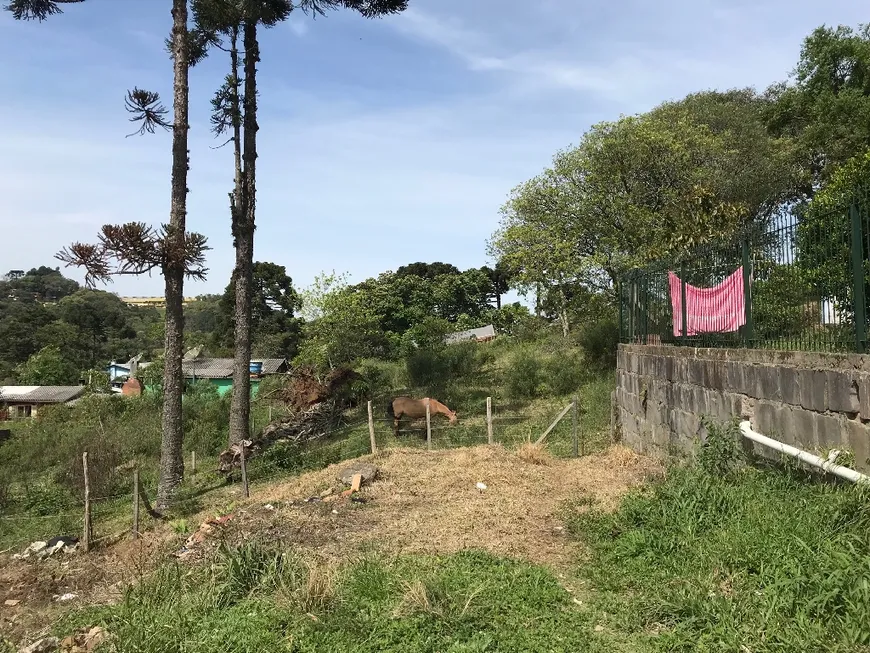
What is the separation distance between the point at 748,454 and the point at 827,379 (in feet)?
4.81

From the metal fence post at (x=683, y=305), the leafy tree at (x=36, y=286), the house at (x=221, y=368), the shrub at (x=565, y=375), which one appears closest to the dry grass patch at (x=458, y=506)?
the metal fence post at (x=683, y=305)

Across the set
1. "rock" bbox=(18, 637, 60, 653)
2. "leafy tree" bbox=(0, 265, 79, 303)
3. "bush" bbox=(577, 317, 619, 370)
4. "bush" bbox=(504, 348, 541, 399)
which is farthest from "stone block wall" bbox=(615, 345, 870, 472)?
"leafy tree" bbox=(0, 265, 79, 303)

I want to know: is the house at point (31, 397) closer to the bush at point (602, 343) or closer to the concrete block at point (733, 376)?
the bush at point (602, 343)

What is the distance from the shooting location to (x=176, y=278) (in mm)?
13812

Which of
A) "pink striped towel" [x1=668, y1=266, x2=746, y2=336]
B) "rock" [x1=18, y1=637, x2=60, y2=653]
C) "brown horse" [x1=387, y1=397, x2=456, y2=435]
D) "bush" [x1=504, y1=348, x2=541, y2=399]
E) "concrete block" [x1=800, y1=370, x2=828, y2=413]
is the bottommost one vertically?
"rock" [x1=18, y1=637, x2=60, y2=653]

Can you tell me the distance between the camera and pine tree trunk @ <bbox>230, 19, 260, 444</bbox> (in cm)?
1599

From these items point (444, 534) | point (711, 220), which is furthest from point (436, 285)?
point (444, 534)

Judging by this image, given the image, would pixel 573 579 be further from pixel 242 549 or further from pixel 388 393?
pixel 388 393

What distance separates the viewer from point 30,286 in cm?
10975

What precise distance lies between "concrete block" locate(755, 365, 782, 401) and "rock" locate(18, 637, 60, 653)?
641cm

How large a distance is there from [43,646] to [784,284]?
22.9 ft

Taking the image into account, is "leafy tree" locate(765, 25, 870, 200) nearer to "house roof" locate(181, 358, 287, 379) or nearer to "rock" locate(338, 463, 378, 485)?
"rock" locate(338, 463, 378, 485)

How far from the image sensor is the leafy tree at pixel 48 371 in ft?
177

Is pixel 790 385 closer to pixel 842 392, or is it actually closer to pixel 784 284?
pixel 842 392
